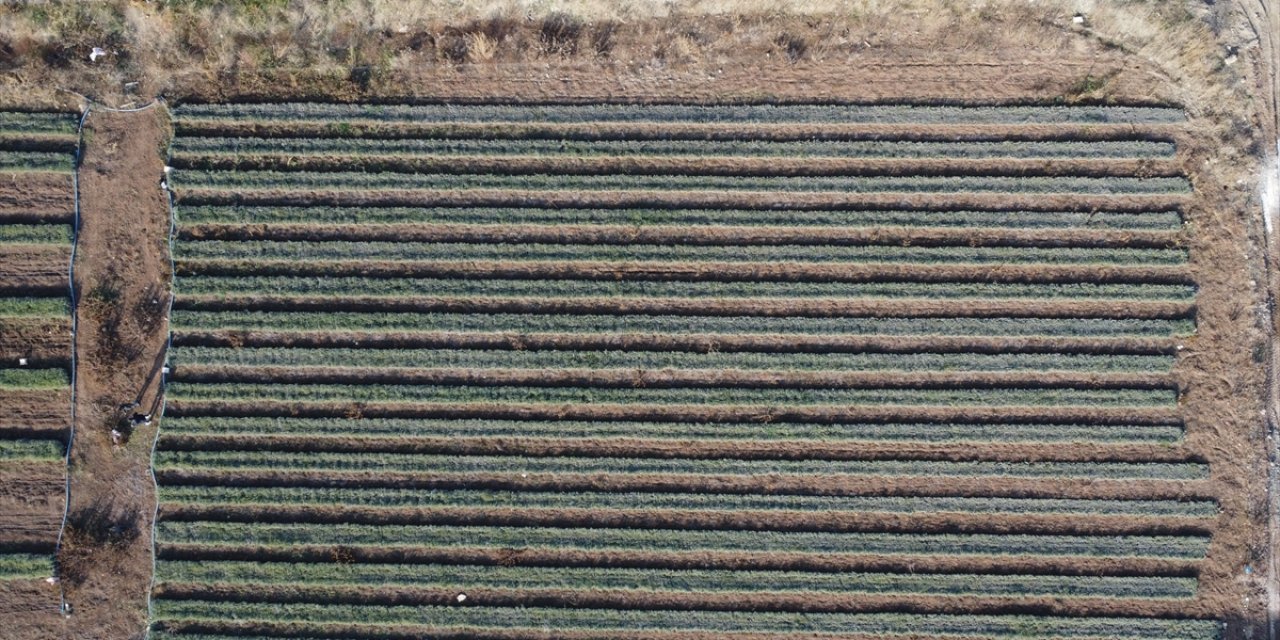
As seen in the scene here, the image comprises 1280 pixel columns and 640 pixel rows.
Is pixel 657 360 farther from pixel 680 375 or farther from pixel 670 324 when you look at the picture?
pixel 670 324

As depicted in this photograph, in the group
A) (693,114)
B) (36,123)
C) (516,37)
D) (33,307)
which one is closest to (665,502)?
(693,114)

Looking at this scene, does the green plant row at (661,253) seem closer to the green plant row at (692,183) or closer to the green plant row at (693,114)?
the green plant row at (692,183)

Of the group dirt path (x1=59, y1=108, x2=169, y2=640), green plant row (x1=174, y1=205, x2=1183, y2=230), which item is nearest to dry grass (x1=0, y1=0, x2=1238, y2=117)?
dirt path (x1=59, y1=108, x2=169, y2=640)

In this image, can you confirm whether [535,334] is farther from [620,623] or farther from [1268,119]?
[1268,119]

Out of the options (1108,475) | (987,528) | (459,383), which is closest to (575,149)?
(459,383)

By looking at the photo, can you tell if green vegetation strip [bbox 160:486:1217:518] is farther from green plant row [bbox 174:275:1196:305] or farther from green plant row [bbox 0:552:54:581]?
green plant row [bbox 174:275:1196:305]
